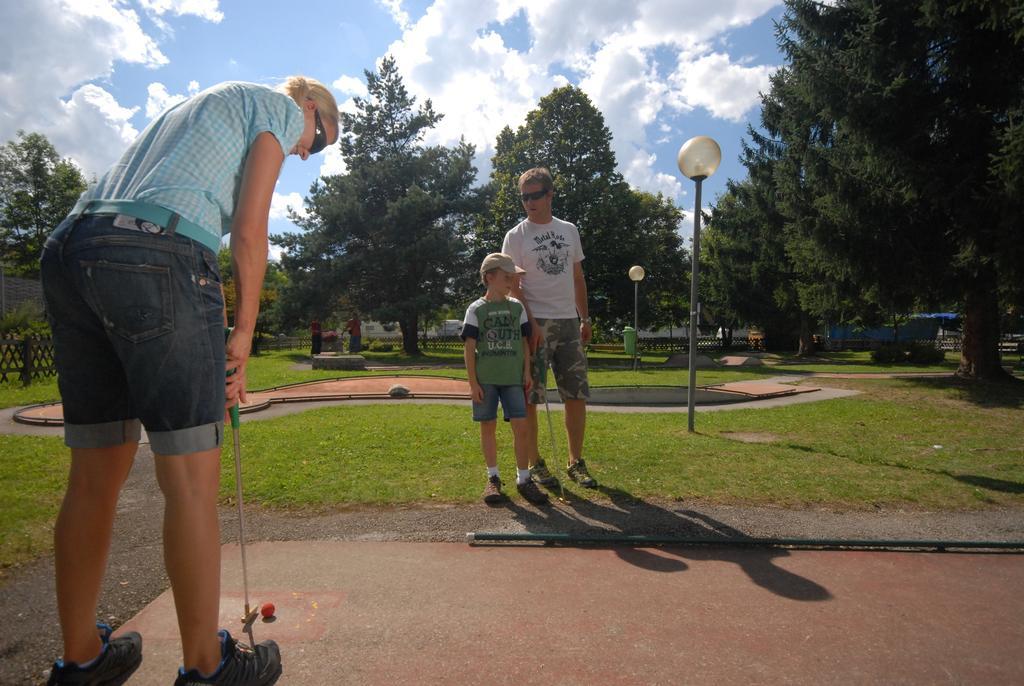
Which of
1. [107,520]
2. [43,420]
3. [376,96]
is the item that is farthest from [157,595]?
[376,96]

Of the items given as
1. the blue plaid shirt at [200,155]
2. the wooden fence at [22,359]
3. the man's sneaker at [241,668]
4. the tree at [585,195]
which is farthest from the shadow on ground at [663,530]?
the tree at [585,195]

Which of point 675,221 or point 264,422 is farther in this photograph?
point 675,221

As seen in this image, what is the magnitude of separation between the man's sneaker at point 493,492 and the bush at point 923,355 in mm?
25563

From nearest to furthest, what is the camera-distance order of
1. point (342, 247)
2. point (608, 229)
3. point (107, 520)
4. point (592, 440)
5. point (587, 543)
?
point (107, 520)
point (587, 543)
point (592, 440)
point (608, 229)
point (342, 247)

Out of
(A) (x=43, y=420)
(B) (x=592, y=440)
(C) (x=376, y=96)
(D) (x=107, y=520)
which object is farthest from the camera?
(C) (x=376, y=96)

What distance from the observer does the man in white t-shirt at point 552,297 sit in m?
4.32

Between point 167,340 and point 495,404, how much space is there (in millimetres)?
2664

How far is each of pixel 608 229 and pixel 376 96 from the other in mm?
15350

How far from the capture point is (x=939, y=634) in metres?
2.05

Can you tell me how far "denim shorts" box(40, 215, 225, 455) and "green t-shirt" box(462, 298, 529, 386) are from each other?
2436mm

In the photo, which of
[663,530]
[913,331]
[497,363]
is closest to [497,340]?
[497,363]

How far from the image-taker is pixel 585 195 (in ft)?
90.4

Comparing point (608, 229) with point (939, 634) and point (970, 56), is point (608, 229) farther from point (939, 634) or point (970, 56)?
point (939, 634)

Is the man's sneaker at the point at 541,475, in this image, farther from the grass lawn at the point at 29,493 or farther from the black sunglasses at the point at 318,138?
the grass lawn at the point at 29,493
